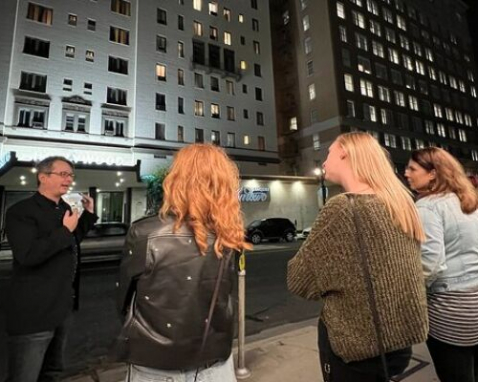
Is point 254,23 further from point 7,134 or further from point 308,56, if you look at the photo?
point 7,134

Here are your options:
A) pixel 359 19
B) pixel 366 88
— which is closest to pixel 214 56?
pixel 366 88

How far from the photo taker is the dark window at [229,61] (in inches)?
1383

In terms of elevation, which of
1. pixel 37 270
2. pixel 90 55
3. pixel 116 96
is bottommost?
pixel 37 270

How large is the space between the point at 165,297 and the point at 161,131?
3030cm

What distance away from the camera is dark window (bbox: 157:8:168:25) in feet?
105

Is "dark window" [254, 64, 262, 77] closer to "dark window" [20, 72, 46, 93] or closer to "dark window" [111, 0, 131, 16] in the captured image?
"dark window" [111, 0, 131, 16]

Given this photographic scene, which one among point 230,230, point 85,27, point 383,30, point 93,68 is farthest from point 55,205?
point 383,30

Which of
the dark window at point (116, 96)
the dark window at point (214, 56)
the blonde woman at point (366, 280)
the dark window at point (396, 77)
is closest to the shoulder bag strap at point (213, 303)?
the blonde woman at point (366, 280)

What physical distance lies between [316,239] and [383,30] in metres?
52.4

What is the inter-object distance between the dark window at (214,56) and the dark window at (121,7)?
8943mm

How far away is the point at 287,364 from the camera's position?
366 centimetres

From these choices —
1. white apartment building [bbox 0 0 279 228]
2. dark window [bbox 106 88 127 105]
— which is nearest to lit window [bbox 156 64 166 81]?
white apartment building [bbox 0 0 279 228]

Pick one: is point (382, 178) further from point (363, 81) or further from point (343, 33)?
point (343, 33)

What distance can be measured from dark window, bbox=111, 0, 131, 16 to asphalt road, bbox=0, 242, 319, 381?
27971 mm
